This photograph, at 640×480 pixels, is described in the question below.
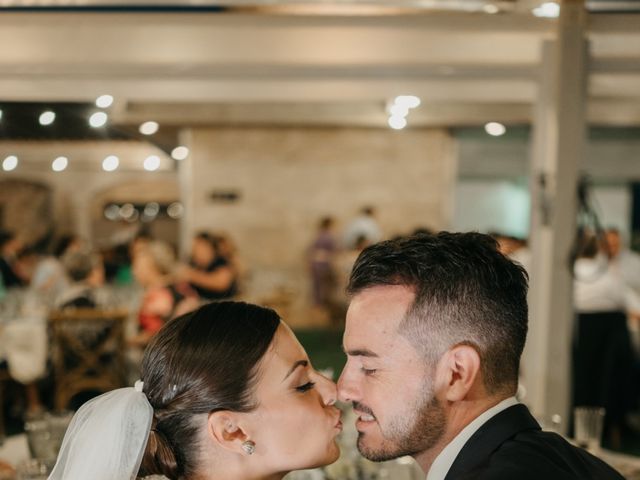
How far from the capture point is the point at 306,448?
5.65 feet

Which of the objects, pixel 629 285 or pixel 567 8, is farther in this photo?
pixel 629 285

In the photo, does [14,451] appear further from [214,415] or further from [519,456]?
[519,456]

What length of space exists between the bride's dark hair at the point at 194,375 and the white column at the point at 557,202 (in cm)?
284

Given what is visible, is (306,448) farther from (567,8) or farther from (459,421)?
(567,8)

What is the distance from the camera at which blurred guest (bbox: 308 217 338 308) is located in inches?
479

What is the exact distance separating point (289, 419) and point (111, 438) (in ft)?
1.19

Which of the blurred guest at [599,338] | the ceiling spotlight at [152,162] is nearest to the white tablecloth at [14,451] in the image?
the blurred guest at [599,338]

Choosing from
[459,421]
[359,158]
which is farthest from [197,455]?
[359,158]

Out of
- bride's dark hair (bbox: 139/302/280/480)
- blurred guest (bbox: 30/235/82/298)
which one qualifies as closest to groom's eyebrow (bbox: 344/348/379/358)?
bride's dark hair (bbox: 139/302/280/480)

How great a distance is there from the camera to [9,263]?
8539 mm

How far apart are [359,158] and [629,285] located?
20.7ft

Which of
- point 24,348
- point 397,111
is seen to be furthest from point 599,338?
point 397,111

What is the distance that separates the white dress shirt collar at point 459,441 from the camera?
150 cm

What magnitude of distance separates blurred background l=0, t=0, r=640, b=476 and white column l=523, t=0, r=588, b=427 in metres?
0.01
